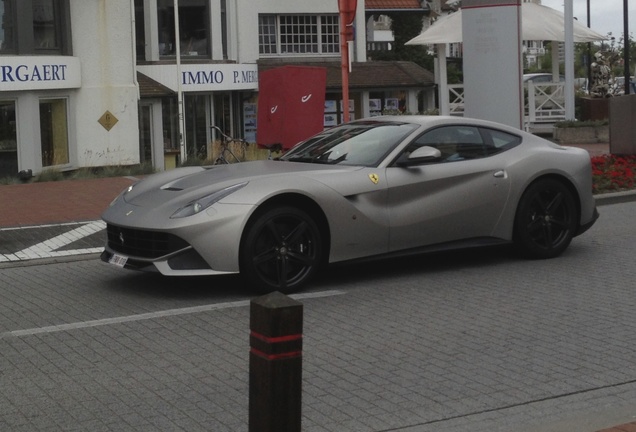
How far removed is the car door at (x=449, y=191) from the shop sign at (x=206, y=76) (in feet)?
77.6

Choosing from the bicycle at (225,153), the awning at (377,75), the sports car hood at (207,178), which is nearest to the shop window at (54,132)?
the bicycle at (225,153)

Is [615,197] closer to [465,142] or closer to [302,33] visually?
[465,142]

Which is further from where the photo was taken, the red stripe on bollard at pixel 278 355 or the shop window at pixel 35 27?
the shop window at pixel 35 27

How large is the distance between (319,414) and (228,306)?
2804 mm

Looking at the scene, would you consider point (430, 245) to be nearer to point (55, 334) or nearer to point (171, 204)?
point (171, 204)

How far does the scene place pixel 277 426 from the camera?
4.18 m

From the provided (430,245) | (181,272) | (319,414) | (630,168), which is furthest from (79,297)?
(630,168)

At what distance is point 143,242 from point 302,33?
32404 millimetres

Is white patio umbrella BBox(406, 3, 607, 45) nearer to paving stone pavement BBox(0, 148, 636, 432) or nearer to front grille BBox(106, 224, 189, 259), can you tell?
paving stone pavement BBox(0, 148, 636, 432)

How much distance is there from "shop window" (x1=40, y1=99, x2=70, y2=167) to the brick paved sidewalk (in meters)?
5.57

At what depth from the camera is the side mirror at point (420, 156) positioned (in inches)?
373

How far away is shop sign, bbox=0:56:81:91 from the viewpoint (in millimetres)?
23375

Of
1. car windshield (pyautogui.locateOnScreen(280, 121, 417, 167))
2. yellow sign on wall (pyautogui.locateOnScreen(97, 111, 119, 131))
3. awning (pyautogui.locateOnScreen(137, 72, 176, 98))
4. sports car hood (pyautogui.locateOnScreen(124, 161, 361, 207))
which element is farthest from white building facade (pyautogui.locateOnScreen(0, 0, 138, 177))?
sports car hood (pyautogui.locateOnScreen(124, 161, 361, 207))

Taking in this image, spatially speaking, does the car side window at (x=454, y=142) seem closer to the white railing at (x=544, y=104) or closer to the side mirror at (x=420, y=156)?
the side mirror at (x=420, y=156)
